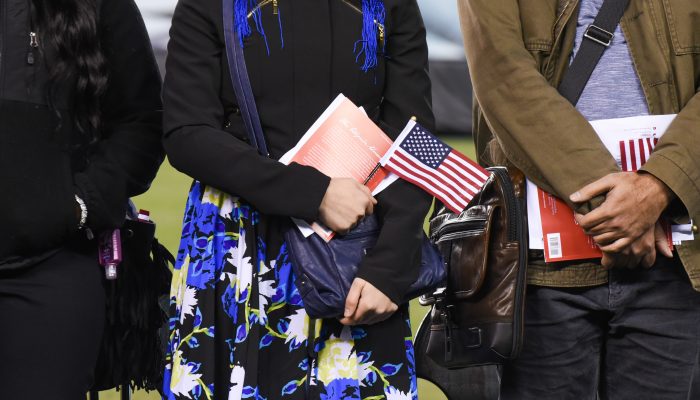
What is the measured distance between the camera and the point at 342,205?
2.56 meters

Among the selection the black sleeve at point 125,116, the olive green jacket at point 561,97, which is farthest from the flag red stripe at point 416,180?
the black sleeve at point 125,116

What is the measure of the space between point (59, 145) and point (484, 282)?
1.09 meters

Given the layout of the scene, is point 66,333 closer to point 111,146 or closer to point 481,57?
point 111,146

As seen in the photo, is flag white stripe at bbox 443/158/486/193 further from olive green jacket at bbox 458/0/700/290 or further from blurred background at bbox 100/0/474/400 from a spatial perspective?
blurred background at bbox 100/0/474/400

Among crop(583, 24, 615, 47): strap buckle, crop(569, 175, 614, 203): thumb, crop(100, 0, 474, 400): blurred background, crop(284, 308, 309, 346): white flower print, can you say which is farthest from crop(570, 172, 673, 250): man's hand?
crop(100, 0, 474, 400): blurred background

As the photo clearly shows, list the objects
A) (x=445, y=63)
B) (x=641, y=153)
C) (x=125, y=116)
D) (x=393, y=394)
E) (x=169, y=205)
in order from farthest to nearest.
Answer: (x=445, y=63) → (x=169, y=205) → (x=125, y=116) → (x=641, y=153) → (x=393, y=394)

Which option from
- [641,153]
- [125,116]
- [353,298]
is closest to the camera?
[353,298]

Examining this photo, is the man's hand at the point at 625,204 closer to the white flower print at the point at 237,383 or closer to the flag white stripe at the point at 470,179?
the flag white stripe at the point at 470,179

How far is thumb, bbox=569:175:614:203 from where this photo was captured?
2.64 meters

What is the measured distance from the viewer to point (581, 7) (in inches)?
111

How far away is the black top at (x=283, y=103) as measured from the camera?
2.54 meters

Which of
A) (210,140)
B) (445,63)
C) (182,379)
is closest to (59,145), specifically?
(210,140)

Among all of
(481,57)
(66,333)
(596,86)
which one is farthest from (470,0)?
(66,333)

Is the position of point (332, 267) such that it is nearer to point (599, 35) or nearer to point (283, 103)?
point (283, 103)
